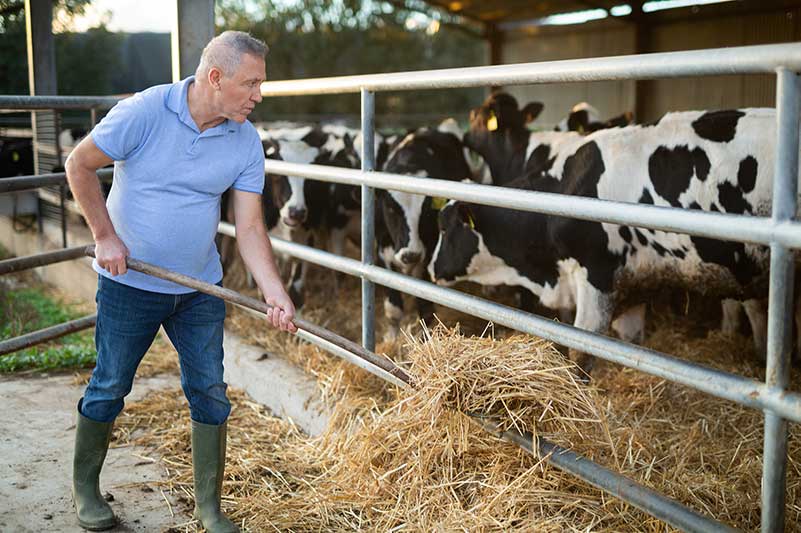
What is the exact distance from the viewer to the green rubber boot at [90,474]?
3156mm

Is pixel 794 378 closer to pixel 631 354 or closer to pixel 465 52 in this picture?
pixel 631 354

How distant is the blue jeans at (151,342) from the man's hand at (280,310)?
294 mm

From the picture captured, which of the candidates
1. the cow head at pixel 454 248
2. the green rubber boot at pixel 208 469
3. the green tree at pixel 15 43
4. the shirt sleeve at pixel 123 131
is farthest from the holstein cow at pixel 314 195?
the green tree at pixel 15 43

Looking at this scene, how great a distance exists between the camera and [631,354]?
2.61 m

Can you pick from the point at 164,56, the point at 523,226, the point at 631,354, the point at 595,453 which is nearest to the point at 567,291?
the point at 523,226

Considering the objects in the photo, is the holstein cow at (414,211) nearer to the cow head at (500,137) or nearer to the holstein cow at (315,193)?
the cow head at (500,137)

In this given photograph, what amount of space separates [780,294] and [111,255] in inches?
79.4

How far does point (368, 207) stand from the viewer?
3869 mm

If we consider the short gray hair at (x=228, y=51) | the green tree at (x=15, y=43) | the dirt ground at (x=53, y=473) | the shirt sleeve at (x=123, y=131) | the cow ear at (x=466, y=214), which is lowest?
the dirt ground at (x=53, y=473)

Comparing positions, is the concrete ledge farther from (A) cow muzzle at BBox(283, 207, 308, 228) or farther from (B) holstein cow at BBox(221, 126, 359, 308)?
(B) holstein cow at BBox(221, 126, 359, 308)

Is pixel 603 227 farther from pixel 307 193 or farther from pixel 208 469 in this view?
pixel 307 193

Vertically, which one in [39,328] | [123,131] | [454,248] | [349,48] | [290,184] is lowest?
[39,328]

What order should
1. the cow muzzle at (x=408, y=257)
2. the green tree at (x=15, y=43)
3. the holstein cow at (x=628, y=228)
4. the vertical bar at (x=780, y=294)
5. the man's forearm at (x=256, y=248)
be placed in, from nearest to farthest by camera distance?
the vertical bar at (x=780, y=294) < the man's forearm at (x=256, y=248) < the holstein cow at (x=628, y=228) < the cow muzzle at (x=408, y=257) < the green tree at (x=15, y=43)

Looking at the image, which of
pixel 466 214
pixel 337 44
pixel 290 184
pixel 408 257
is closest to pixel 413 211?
pixel 408 257
